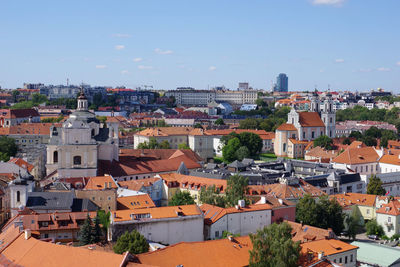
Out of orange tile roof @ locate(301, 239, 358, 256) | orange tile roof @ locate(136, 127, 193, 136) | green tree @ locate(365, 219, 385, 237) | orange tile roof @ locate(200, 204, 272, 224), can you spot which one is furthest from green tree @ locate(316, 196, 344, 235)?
orange tile roof @ locate(136, 127, 193, 136)

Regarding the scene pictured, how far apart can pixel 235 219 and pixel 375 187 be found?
2271 cm

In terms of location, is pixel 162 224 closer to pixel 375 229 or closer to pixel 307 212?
pixel 307 212

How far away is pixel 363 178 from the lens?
5541 cm

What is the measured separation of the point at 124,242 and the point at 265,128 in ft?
253

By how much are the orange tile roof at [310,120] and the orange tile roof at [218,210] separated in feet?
177

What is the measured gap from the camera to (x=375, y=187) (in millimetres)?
52406

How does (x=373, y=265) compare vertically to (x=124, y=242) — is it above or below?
below

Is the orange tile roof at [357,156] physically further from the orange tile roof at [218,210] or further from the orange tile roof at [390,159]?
the orange tile roof at [218,210]

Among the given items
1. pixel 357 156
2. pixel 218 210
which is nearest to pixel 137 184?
pixel 218 210

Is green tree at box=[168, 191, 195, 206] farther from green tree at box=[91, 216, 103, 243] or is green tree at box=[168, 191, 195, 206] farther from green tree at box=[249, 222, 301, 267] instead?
green tree at box=[249, 222, 301, 267]

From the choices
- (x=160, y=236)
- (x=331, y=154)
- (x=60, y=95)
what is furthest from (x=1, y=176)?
(x=60, y=95)

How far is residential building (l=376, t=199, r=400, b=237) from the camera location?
41.4 meters

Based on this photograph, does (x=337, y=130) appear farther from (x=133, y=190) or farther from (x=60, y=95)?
(x=60, y=95)

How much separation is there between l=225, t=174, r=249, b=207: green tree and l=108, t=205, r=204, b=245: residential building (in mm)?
6002
